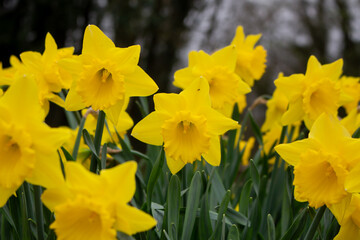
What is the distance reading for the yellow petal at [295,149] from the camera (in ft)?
3.28

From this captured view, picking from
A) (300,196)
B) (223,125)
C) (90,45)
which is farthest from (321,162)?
(90,45)

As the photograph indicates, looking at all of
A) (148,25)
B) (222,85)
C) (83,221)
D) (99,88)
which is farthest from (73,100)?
(148,25)

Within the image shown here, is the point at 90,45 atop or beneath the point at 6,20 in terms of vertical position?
atop

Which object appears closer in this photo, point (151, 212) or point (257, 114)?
Result: point (151, 212)

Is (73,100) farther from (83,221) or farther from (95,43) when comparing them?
(83,221)

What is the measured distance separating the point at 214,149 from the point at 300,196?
0.26 meters

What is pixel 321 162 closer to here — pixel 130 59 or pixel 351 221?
pixel 351 221

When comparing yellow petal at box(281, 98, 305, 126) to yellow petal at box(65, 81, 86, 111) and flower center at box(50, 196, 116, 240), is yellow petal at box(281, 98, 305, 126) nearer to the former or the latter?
yellow petal at box(65, 81, 86, 111)

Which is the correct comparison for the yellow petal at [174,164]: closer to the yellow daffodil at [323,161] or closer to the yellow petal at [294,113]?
the yellow daffodil at [323,161]

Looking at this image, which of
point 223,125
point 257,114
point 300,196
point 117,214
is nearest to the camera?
point 117,214

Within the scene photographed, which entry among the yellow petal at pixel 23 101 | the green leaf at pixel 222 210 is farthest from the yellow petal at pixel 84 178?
the green leaf at pixel 222 210

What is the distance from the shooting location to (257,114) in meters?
9.21

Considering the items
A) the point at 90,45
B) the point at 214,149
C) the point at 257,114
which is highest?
the point at 90,45

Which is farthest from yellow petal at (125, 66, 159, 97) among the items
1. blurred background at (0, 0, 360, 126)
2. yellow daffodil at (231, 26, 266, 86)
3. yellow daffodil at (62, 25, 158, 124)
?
blurred background at (0, 0, 360, 126)
